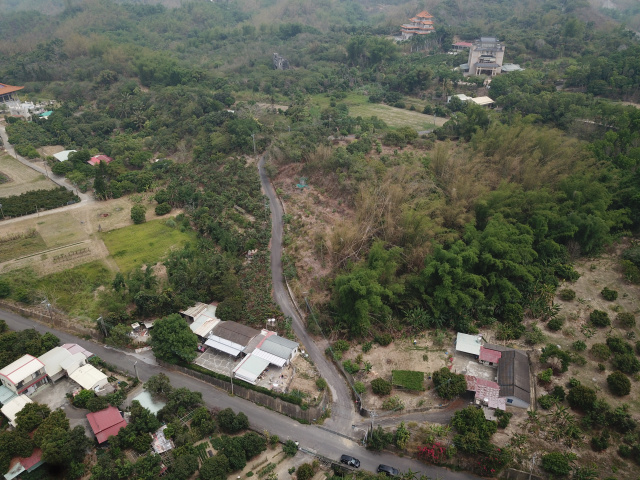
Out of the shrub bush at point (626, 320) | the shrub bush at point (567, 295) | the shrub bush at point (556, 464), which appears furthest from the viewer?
the shrub bush at point (567, 295)

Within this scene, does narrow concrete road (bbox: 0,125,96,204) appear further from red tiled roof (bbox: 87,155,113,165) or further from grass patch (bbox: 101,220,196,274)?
grass patch (bbox: 101,220,196,274)

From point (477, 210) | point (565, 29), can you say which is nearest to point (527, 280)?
point (477, 210)

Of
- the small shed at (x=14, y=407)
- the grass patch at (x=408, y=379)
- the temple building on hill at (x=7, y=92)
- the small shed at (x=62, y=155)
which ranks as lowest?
the grass patch at (x=408, y=379)

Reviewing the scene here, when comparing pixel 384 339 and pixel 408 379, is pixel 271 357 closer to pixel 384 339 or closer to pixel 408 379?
pixel 384 339

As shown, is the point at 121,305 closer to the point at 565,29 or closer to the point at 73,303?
the point at 73,303

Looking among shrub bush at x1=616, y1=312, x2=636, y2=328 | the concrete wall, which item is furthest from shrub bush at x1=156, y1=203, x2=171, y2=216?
shrub bush at x1=616, y1=312, x2=636, y2=328

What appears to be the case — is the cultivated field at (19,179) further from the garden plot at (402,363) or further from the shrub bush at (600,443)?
the shrub bush at (600,443)

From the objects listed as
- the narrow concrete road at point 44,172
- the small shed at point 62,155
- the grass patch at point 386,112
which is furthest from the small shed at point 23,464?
the grass patch at point 386,112

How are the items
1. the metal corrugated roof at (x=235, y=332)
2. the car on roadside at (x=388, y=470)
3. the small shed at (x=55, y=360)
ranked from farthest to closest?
the metal corrugated roof at (x=235, y=332), the small shed at (x=55, y=360), the car on roadside at (x=388, y=470)
